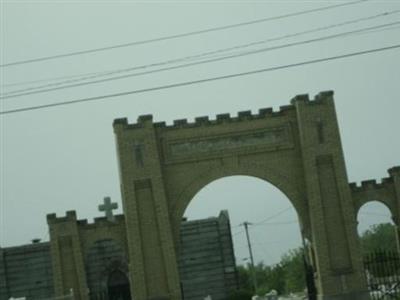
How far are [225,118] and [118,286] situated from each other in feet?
32.8

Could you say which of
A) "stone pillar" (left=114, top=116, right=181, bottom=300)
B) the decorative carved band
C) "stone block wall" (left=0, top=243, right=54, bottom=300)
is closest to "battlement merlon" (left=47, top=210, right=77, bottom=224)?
"stone pillar" (left=114, top=116, right=181, bottom=300)

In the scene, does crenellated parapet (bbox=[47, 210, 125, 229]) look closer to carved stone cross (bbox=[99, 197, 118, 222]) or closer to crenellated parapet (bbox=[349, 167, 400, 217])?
carved stone cross (bbox=[99, 197, 118, 222])

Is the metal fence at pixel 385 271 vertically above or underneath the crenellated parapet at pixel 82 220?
underneath

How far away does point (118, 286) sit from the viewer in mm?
33250

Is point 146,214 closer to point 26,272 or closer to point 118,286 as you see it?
point 118,286

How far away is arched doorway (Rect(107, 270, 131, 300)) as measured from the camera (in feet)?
104

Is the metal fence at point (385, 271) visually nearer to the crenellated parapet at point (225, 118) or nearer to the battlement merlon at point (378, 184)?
the battlement merlon at point (378, 184)

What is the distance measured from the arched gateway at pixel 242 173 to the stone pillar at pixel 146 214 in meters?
0.03

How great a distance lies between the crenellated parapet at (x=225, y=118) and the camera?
2733cm

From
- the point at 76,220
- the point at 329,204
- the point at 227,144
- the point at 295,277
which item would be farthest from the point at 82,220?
the point at 295,277

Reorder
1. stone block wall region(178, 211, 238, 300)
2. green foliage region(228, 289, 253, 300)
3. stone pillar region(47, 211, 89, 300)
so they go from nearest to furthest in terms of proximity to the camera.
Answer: stone pillar region(47, 211, 89, 300)
green foliage region(228, 289, 253, 300)
stone block wall region(178, 211, 238, 300)

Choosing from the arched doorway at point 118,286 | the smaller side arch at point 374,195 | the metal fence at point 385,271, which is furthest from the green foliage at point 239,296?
the smaller side arch at point 374,195

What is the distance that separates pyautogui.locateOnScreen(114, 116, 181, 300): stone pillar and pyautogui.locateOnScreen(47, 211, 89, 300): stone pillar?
1.79 m

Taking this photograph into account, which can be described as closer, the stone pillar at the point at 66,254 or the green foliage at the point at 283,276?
the stone pillar at the point at 66,254
